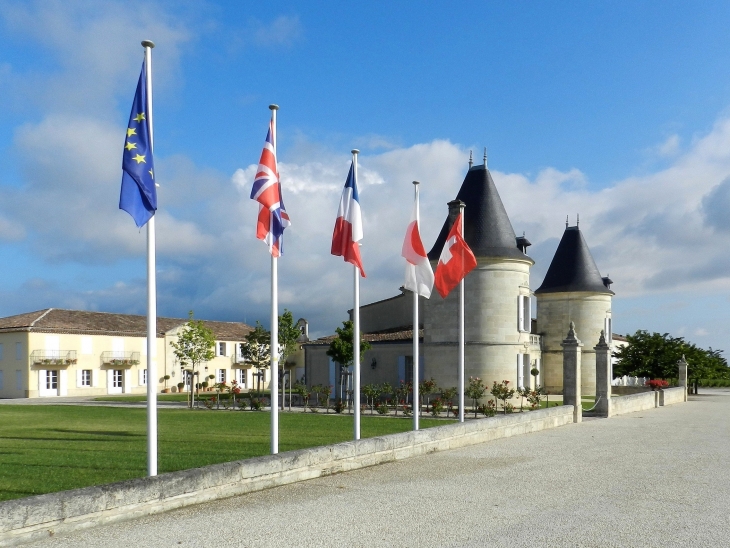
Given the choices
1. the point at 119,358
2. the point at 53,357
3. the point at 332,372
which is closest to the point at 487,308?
the point at 332,372

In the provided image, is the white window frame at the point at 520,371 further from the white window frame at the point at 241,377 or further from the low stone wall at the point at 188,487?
the white window frame at the point at 241,377

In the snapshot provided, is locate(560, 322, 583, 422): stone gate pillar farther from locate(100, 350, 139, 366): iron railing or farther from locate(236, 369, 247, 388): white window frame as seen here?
locate(236, 369, 247, 388): white window frame

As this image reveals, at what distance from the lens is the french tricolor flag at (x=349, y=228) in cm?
→ 1357

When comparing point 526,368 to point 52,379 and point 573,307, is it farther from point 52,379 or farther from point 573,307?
point 52,379

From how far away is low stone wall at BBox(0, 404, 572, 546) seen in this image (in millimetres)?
7168

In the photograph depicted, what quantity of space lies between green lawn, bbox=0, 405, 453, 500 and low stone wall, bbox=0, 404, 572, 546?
7.04 ft

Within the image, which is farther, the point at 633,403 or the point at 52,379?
the point at 52,379

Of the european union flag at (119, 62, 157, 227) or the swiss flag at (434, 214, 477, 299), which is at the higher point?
the european union flag at (119, 62, 157, 227)

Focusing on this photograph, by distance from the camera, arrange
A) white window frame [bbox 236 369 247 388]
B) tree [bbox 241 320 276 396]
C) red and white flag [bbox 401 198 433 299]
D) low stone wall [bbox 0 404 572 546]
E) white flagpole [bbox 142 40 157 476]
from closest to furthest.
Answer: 1. low stone wall [bbox 0 404 572 546]
2. white flagpole [bbox 142 40 157 476]
3. red and white flag [bbox 401 198 433 299]
4. tree [bbox 241 320 276 396]
5. white window frame [bbox 236 369 247 388]

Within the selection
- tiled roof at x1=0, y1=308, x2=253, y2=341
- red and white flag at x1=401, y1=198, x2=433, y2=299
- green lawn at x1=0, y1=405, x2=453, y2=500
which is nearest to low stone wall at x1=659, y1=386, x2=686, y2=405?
green lawn at x1=0, y1=405, x2=453, y2=500

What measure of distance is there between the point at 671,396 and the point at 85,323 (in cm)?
4062

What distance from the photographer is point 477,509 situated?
883 centimetres

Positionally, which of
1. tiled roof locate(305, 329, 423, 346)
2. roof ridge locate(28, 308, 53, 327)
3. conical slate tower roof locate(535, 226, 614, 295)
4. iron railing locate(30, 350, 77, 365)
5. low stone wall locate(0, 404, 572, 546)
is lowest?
iron railing locate(30, 350, 77, 365)

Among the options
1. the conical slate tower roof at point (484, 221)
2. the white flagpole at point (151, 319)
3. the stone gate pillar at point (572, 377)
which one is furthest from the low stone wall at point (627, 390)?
the white flagpole at point (151, 319)
